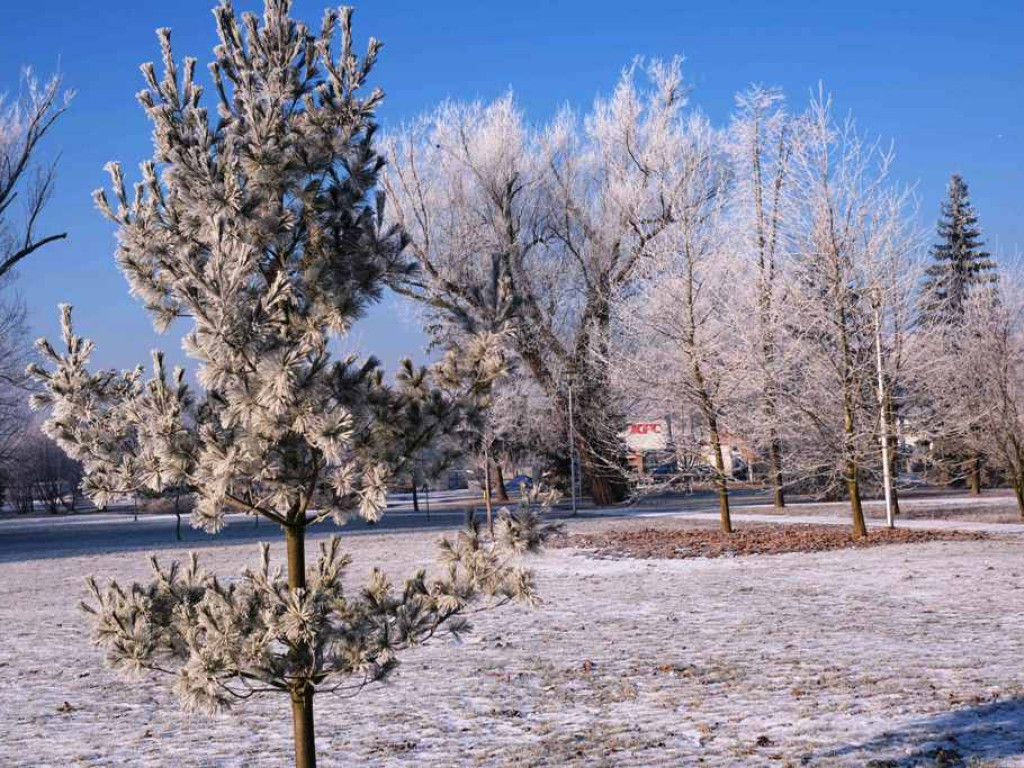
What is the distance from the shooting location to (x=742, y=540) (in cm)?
1917

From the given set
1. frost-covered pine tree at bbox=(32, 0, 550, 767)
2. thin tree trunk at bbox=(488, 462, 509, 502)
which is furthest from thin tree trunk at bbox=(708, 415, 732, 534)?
thin tree trunk at bbox=(488, 462, 509, 502)

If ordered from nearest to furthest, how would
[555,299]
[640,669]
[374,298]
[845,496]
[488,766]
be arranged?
[374,298] → [488,766] → [640,669] → [555,299] → [845,496]

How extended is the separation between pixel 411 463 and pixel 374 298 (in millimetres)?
791

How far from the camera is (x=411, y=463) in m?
4.26

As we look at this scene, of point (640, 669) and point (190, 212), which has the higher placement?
point (190, 212)

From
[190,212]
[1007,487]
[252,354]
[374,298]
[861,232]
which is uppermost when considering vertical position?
[861,232]

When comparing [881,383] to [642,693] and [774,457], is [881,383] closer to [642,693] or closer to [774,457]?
[774,457]

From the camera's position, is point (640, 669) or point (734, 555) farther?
point (734, 555)

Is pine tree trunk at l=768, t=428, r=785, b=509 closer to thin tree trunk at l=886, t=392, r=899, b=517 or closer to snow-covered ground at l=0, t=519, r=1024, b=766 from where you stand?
thin tree trunk at l=886, t=392, r=899, b=517

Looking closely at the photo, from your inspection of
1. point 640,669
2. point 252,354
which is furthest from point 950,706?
point 252,354

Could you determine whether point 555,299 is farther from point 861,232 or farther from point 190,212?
point 190,212

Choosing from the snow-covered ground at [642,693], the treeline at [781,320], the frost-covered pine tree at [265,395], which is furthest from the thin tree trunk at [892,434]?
the frost-covered pine tree at [265,395]

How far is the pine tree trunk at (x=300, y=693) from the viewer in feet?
14.2

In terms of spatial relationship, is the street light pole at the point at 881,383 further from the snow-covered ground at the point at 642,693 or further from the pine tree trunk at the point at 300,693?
the pine tree trunk at the point at 300,693
